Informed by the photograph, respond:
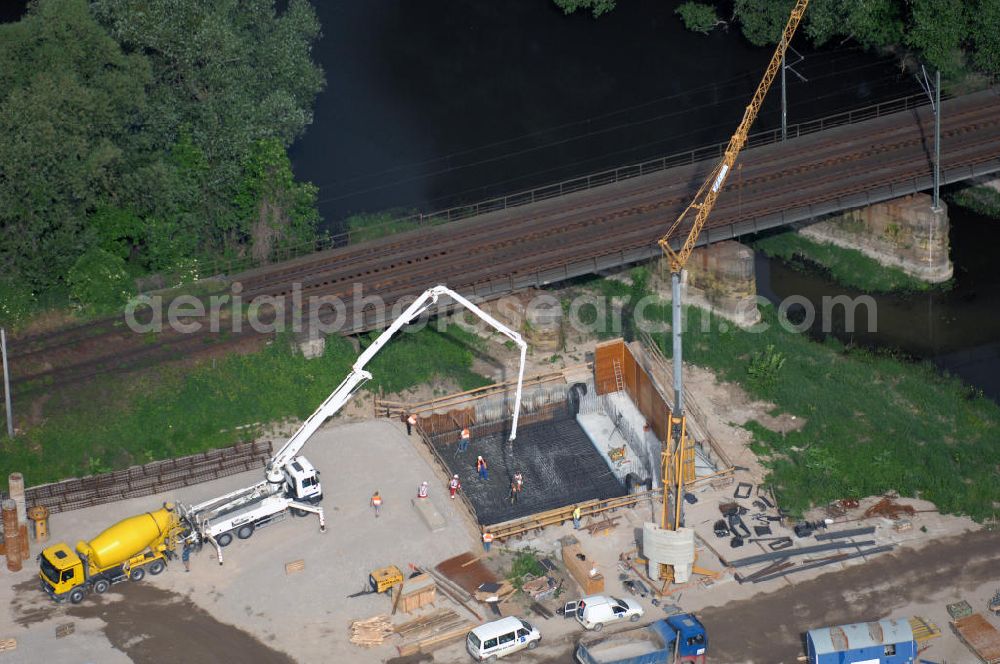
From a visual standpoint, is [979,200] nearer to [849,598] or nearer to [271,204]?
[849,598]

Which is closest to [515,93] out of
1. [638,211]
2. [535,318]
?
[638,211]

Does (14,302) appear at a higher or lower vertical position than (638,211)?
lower

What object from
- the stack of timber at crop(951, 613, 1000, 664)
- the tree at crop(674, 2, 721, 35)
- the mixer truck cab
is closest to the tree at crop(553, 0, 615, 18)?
the tree at crop(674, 2, 721, 35)

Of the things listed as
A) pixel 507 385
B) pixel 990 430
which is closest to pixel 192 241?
pixel 507 385

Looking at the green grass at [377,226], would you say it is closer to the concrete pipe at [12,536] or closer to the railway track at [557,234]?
the railway track at [557,234]

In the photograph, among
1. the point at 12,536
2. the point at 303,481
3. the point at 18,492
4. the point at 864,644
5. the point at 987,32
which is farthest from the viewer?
the point at 987,32

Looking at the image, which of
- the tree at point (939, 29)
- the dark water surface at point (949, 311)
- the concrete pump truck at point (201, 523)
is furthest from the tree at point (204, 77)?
the tree at point (939, 29)
